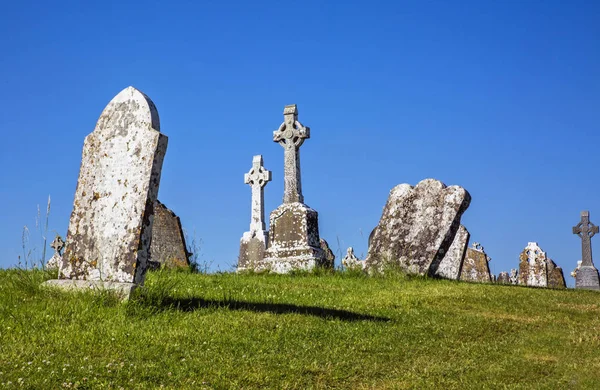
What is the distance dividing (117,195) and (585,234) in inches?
1084

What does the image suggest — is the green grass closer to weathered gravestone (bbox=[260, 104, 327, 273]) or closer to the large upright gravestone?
the large upright gravestone

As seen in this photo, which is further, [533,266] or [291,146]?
[533,266]

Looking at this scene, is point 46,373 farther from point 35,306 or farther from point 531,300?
point 531,300

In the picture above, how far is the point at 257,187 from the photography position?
25.0 meters

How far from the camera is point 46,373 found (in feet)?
21.8

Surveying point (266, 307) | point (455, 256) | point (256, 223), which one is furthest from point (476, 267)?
point (266, 307)

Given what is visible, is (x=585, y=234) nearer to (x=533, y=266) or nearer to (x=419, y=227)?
(x=533, y=266)

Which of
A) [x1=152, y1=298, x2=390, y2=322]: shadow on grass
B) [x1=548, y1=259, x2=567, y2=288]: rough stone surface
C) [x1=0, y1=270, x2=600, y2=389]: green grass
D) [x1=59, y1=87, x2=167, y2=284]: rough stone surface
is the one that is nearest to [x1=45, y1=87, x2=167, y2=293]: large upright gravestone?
[x1=59, y1=87, x2=167, y2=284]: rough stone surface

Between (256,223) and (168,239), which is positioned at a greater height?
(256,223)

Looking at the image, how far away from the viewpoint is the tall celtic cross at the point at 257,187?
24.5 meters

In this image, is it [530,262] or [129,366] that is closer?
[129,366]

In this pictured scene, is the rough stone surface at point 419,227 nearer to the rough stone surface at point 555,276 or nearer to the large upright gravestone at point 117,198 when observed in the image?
the large upright gravestone at point 117,198

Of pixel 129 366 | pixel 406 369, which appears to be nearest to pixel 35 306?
pixel 129 366

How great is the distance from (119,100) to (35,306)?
3.46m
